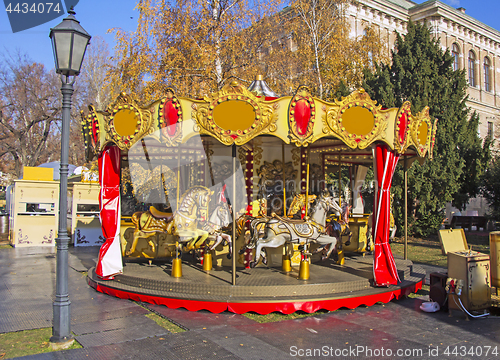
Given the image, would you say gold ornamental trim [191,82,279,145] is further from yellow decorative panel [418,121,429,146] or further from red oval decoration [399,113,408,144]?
yellow decorative panel [418,121,429,146]

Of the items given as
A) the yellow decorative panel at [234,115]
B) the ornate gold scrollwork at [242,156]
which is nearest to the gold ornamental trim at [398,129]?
the yellow decorative panel at [234,115]

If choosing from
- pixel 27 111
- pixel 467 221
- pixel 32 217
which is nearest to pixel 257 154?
pixel 32 217

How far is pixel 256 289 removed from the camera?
6797 millimetres

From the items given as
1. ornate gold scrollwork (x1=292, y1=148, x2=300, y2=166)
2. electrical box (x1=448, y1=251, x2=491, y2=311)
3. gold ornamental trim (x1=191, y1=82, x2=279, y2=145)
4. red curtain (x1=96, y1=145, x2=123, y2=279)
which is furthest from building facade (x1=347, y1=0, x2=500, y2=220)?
red curtain (x1=96, y1=145, x2=123, y2=279)

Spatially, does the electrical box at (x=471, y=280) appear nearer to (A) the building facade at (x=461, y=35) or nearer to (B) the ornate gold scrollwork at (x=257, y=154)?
(B) the ornate gold scrollwork at (x=257, y=154)

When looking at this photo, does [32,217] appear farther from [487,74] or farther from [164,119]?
[487,74]

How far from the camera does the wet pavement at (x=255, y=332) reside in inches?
194

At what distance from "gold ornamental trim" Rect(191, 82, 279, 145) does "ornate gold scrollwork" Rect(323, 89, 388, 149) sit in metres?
1.09

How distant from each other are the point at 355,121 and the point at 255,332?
13.3 feet

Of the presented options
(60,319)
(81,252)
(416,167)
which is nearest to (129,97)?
(60,319)

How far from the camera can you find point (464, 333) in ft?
18.7

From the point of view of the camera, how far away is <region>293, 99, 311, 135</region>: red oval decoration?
6.82 meters

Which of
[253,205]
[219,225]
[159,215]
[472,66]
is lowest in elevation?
[219,225]

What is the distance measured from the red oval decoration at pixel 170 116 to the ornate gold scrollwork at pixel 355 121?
8.71 ft
